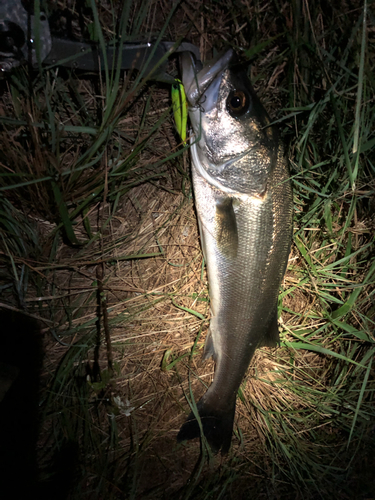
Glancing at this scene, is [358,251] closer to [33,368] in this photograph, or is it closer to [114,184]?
[114,184]

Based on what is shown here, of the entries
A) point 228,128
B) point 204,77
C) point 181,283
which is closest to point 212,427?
point 181,283

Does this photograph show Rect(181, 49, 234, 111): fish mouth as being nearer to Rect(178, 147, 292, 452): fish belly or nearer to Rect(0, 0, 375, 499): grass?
Rect(0, 0, 375, 499): grass

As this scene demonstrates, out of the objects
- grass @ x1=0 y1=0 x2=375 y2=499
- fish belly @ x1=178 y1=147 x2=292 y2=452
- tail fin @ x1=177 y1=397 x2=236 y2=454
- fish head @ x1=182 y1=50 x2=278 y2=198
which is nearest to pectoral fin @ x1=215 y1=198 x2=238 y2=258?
fish belly @ x1=178 y1=147 x2=292 y2=452

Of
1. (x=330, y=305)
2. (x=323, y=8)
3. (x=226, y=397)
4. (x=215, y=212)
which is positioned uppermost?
(x=323, y=8)

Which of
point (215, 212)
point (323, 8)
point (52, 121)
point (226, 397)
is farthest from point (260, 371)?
point (323, 8)

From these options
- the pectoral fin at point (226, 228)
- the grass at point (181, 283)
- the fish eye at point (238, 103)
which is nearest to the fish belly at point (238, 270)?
the pectoral fin at point (226, 228)

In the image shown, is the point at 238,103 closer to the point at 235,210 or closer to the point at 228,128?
the point at 228,128
